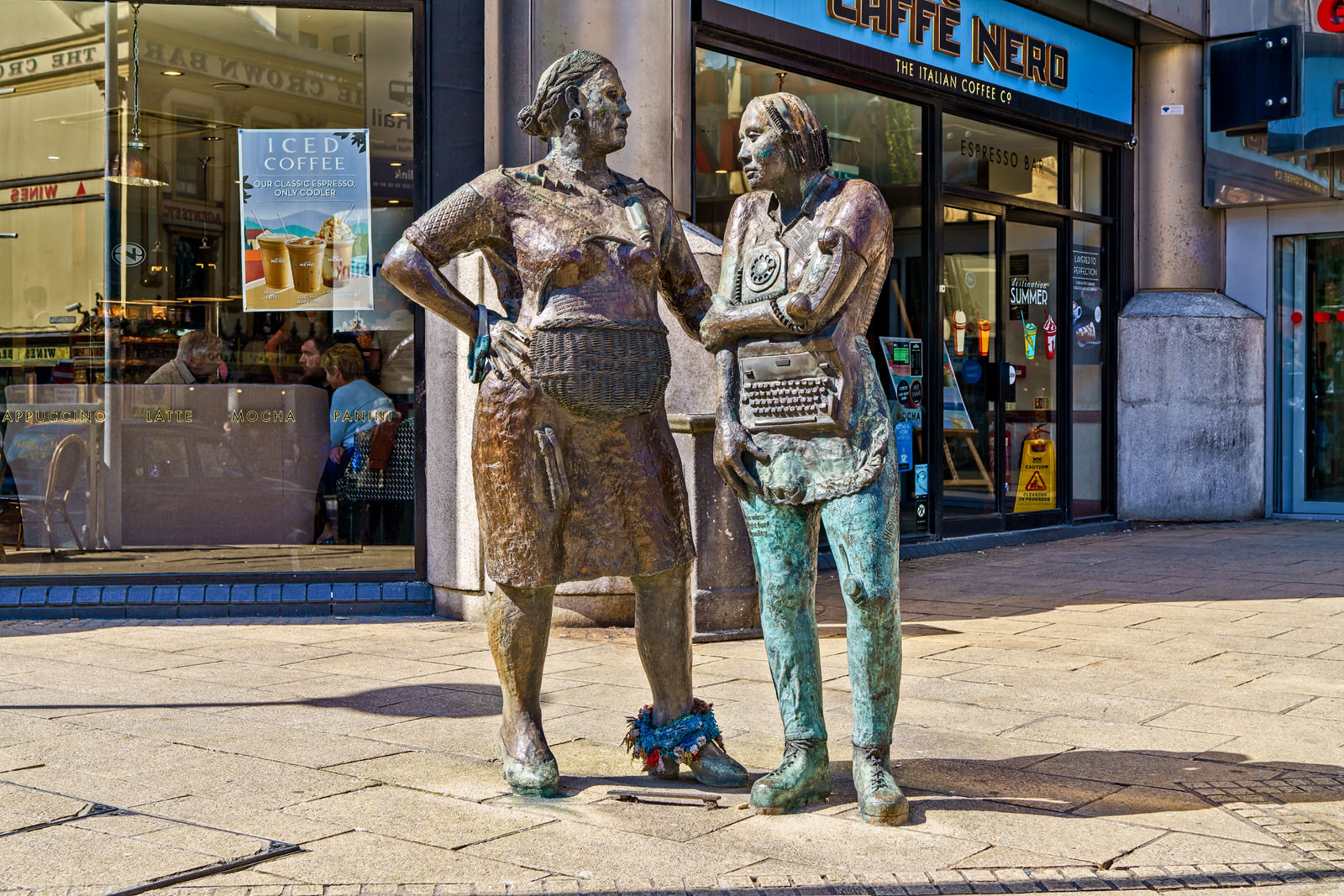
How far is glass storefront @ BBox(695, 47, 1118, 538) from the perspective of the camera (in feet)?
A: 33.7

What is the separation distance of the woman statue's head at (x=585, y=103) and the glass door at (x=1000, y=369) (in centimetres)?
709

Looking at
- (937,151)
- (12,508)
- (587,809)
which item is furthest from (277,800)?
(937,151)

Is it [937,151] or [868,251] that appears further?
[937,151]

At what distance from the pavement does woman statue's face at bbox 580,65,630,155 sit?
6.48 feet

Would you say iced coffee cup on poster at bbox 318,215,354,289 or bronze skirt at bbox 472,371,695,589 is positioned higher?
iced coffee cup on poster at bbox 318,215,354,289

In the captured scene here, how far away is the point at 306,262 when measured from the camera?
8414 millimetres

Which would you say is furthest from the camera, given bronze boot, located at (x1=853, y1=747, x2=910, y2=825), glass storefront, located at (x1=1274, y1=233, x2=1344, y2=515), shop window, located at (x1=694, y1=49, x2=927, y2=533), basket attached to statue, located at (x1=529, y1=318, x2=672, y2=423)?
glass storefront, located at (x1=1274, y1=233, x2=1344, y2=515)

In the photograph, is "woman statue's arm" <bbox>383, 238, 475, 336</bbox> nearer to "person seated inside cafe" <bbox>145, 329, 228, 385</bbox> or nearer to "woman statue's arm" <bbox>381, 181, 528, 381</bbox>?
"woman statue's arm" <bbox>381, 181, 528, 381</bbox>

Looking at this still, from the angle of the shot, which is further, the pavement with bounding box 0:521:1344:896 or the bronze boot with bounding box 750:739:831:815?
the bronze boot with bounding box 750:739:831:815

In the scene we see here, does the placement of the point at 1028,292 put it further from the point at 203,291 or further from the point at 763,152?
the point at 763,152

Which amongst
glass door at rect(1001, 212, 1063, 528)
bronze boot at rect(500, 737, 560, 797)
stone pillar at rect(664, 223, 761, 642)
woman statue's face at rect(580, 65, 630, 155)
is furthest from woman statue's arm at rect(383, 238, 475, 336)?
glass door at rect(1001, 212, 1063, 528)

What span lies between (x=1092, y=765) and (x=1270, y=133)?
10.5 m

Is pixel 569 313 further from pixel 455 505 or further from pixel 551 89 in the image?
pixel 455 505

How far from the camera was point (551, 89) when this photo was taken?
4496mm
